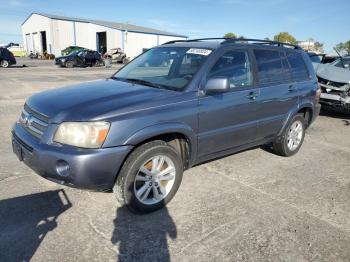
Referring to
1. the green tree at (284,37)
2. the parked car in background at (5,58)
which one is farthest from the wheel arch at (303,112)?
the green tree at (284,37)

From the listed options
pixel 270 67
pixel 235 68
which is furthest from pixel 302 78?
pixel 235 68

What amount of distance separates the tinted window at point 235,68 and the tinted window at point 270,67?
25 cm

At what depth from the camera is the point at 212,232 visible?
3.43 metres

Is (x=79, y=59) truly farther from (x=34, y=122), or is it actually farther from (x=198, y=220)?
(x=198, y=220)

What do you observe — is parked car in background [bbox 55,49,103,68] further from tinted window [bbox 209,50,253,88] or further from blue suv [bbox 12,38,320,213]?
tinted window [bbox 209,50,253,88]

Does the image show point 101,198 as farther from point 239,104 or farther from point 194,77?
point 239,104

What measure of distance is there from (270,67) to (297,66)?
865 millimetres

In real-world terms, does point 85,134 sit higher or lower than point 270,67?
lower

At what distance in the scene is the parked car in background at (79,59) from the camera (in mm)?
29031

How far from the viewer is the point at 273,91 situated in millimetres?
4980

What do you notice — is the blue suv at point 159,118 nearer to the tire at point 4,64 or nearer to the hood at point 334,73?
the hood at point 334,73

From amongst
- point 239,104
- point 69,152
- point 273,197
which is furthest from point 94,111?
point 273,197

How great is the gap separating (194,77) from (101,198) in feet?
5.80

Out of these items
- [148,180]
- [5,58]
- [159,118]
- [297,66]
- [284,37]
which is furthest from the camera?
[284,37]
